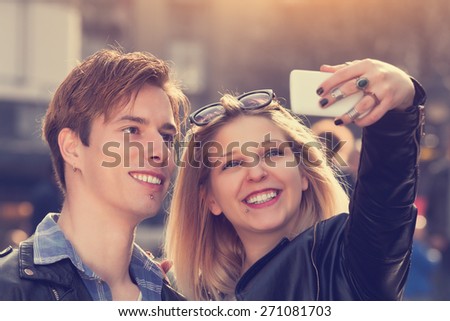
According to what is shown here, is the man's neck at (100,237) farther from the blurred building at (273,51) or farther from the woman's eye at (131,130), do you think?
the blurred building at (273,51)

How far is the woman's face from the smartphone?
31.5 inches

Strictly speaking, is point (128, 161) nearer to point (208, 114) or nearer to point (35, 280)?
point (208, 114)

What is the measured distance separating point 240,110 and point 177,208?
586 millimetres

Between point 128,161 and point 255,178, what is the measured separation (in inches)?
21.2

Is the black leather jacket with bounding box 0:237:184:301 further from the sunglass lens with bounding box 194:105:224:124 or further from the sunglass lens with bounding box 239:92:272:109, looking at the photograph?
the sunglass lens with bounding box 239:92:272:109

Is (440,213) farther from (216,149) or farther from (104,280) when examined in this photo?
(104,280)

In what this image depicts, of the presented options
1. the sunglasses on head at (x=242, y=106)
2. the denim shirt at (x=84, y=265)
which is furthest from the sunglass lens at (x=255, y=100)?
the denim shirt at (x=84, y=265)

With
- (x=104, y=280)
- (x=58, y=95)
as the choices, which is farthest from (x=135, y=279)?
(x=58, y=95)

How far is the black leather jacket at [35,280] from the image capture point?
3.12m

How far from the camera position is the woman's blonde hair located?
3.88 metres

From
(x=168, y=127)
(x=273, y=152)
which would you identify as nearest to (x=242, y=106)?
(x=273, y=152)

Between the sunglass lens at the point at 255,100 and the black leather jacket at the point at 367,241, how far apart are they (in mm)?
701

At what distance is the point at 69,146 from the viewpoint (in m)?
3.70

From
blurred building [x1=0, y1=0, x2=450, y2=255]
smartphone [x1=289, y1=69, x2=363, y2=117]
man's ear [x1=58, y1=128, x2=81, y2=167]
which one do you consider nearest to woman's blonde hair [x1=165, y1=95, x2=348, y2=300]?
man's ear [x1=58, y1=128, x2=81, y2=167]
